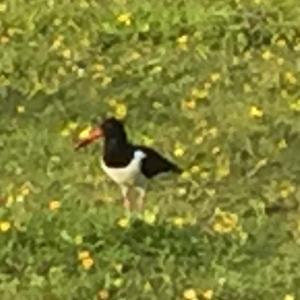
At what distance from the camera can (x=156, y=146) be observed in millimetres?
10523

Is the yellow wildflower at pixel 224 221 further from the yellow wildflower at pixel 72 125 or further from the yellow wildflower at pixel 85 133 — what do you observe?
the yellow wildflower at pixel 72 125

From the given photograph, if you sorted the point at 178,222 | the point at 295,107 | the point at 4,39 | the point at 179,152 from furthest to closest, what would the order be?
the point at 4,39
the point at 295,107
the point at 179,152
the point at 178,222

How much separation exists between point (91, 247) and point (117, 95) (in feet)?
10.2

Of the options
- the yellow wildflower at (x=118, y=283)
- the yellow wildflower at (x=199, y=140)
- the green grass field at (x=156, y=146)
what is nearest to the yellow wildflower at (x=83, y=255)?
the green grass field at (x=156, y=146)

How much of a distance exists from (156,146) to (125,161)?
48.6 inches

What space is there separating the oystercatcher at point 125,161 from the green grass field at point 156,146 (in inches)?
8.5

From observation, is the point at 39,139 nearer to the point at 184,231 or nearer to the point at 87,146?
the point at 87,146

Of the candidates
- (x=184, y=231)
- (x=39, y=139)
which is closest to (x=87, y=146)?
(x=39, y=139)

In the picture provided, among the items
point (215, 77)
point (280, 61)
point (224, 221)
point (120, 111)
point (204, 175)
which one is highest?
point (224, 221)

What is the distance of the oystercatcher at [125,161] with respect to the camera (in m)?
9.31

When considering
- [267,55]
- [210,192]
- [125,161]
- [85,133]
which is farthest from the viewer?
[267,55]

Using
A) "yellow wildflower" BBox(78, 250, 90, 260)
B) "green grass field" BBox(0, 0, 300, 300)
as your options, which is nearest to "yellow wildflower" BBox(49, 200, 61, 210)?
"green grass field" BBox(0, 0, 300, 300)

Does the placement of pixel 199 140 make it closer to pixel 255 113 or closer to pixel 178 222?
pixel 255 113

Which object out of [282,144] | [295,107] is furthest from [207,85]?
[282,144]
